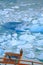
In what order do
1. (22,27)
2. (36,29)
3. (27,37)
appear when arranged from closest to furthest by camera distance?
1. (27,37)
2. (36,29)
3. (22,27)

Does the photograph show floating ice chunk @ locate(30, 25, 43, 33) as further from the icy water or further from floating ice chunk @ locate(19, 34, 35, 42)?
floating ice chunk @ locate(19, 34, 35, 42)

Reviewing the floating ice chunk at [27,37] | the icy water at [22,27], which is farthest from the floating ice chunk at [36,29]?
the floating ice chunk at [27,37]

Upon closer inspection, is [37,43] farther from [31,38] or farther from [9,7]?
[9,7]

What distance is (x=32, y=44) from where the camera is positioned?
5.29 meters

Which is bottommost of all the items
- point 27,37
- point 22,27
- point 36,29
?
point 27,37

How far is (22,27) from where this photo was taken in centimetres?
645

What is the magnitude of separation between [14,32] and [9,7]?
1.85 metres

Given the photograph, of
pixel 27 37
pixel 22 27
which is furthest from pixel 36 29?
pixel 27 37

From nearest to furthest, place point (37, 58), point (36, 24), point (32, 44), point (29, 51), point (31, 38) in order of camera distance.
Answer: point (37, 58)
point (29, 51)
point (32, 44)
point (31, 38)
point (36, 24)

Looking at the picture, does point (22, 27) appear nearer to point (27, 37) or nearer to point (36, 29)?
point (36, 29)

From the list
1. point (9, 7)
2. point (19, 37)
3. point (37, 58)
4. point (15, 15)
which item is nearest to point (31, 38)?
point (19, 37)

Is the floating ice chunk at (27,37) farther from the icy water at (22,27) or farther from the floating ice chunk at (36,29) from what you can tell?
the floating ice chunk at (36,29)

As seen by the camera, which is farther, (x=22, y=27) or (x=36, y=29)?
(x=22, y=27)

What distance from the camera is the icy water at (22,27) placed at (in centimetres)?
501
